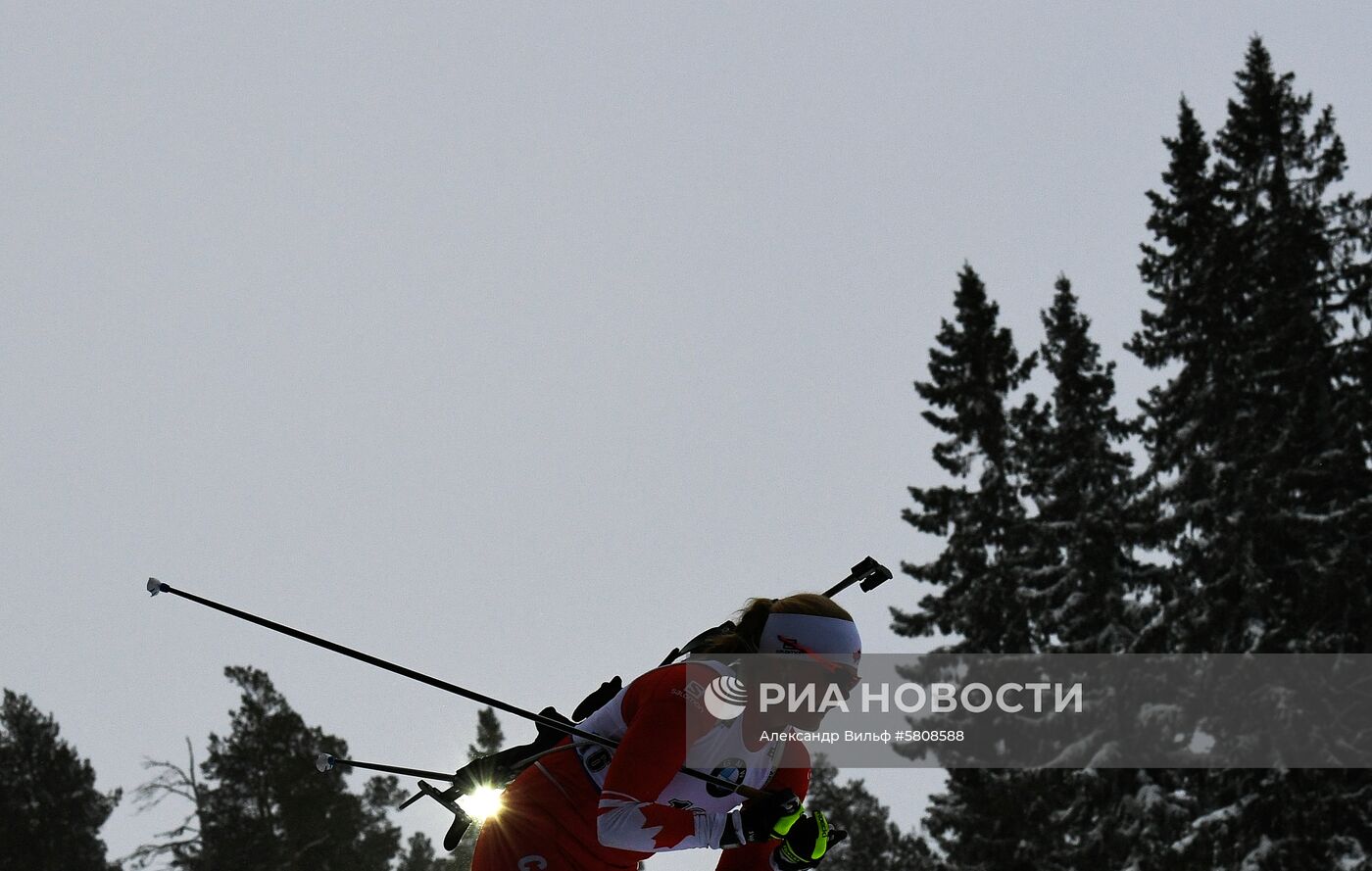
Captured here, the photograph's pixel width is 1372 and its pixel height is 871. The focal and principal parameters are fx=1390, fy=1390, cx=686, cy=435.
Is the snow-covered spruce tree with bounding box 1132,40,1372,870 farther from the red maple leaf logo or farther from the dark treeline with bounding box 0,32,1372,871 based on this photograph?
the red maple leaf logo

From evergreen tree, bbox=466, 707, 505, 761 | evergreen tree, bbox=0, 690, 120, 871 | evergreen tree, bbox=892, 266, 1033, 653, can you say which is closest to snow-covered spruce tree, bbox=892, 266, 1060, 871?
evergreen tree, bbox=892, 266, 1033, 653

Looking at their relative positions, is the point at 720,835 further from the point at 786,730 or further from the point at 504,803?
the point at 504,803

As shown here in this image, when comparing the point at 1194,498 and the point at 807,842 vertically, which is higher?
the point at 1194,498

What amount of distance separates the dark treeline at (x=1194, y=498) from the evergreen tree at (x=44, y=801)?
3478cm

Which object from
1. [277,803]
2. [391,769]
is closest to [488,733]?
[277,803]

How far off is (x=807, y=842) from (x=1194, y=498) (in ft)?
82.6

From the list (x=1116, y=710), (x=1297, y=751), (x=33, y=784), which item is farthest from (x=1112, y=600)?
(x=33, y=784)

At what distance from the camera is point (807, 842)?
16.2 ft

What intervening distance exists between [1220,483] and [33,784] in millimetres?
43262

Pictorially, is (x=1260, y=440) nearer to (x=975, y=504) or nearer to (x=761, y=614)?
(x=975, y=504)

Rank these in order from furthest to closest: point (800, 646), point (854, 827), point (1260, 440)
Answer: point (854, 827), point (1260, 440), point (800, 646)

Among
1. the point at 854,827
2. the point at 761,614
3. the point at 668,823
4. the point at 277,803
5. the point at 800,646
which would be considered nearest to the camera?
the point at 668,823

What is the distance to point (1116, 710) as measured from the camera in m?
27.8

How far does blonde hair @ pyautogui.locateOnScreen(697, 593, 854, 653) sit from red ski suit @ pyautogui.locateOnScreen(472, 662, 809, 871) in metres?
0.19
